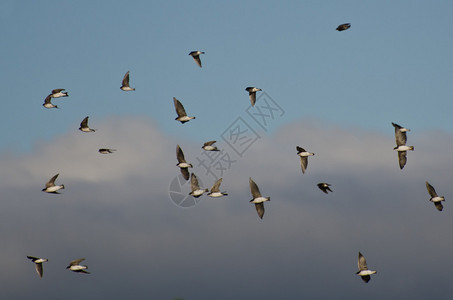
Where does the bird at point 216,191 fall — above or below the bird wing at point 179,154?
below

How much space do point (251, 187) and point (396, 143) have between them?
12.3 metres

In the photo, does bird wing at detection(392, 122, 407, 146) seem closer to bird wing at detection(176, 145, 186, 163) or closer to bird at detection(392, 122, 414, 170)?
bird at detection(392, 122, 414, 170)

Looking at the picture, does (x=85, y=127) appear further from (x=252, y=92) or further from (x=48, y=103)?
(x=252, y=92)

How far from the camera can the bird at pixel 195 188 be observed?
234 feet

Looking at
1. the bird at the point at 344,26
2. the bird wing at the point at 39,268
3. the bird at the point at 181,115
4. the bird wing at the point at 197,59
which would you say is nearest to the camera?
the bird at the point at 344,26

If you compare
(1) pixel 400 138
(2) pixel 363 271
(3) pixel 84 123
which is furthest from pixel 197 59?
(2) pixel 363 271

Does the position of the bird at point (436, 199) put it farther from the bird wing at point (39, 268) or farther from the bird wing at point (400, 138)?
the bird wing at point (39, 268)

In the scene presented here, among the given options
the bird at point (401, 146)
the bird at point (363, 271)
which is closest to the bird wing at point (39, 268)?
the bird at point (363, 271)

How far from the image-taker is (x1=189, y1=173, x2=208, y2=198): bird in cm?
7138

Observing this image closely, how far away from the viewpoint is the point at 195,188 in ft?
236

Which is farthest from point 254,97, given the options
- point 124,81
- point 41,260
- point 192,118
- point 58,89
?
point 41,260

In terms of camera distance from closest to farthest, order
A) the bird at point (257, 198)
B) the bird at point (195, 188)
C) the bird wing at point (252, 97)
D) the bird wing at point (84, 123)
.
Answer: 1. the bird at point (257, 198)
2. the bird at point (195, 188)
3. the bird wing at point (252, 97)
4. the bird wing at point (84, 123)

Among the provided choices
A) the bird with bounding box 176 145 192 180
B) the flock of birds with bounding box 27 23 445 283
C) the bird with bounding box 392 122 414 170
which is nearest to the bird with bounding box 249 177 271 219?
the flock of birds with bounding box 27 23 445 283

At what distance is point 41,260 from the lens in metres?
69.2
